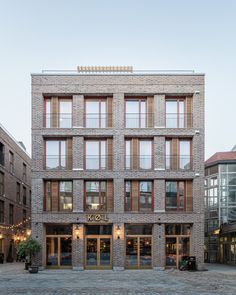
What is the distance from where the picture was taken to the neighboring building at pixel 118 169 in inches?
1316

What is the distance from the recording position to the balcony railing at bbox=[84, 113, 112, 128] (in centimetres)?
3434

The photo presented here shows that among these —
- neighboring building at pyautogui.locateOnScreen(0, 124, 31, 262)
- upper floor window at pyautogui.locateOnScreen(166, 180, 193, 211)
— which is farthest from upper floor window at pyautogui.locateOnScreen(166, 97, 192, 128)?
neighboring building at pyautogui.locateOnScreen(0, 124, 31, 262)

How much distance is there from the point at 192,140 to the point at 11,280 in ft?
52.3

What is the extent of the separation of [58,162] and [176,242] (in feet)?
33.1

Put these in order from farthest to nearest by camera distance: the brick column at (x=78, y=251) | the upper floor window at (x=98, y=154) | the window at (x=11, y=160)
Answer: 1. the window at (x=11, y=160)
2. the upper floor window at (x=98, y=154)
3. the brick column at (x=78, y=251)

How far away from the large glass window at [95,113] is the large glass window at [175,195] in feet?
21.2

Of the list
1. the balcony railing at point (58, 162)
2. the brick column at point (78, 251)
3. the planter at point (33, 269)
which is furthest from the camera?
the balcony railing at point (58, 162)

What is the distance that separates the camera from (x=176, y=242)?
111 ft

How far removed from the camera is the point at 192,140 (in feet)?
112

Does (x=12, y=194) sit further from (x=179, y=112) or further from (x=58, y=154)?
(x=179, y=112)

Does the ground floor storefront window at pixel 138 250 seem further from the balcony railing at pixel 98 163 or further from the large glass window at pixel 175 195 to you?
the balcony railing at pixel 98 163

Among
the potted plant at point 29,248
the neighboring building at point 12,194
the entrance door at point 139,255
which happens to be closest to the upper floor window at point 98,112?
the entrance door at point 139,255

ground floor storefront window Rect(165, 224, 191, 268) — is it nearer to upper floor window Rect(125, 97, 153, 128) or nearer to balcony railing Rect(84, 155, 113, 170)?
balcony railing Rect(84, 155, 113, 170)

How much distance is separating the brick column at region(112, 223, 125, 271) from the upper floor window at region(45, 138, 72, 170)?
18.6 ft
